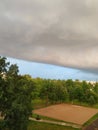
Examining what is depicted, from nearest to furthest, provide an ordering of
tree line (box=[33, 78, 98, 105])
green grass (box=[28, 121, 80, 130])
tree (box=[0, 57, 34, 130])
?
tree (box=[0, 57, 34, 130])
green grass (box=[28, 121, 80, 130])
tree line (box=[33, 78, 98, 105])

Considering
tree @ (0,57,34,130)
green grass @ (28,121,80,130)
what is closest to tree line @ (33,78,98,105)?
green grass @ (28,121,80,130)

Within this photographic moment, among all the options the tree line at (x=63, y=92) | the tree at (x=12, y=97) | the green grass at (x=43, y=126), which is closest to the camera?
the tree at (x=12, y=97)

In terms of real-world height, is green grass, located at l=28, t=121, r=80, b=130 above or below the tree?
below

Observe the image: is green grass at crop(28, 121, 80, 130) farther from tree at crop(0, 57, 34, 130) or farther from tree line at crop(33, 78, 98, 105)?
tree line at crop(33, 78, 98, 105)


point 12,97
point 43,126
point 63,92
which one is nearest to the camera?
point 12,97

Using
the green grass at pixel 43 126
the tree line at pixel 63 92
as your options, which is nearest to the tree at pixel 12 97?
the green grass at pixel 43 126

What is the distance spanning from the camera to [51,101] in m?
105

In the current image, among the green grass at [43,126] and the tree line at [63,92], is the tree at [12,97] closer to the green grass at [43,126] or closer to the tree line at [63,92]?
the green grass at [43,126]

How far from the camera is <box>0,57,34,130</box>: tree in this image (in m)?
38.8

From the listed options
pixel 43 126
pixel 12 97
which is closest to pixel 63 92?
pixel 43 126

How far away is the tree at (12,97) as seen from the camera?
127 ft

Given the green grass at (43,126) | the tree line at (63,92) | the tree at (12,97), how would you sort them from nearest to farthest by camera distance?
the tree at (12,97)
the green grass at (43,126)
the tree line at (63,92)

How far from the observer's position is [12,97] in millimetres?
40031

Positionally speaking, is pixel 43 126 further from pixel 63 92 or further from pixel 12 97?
pixel 63 92
